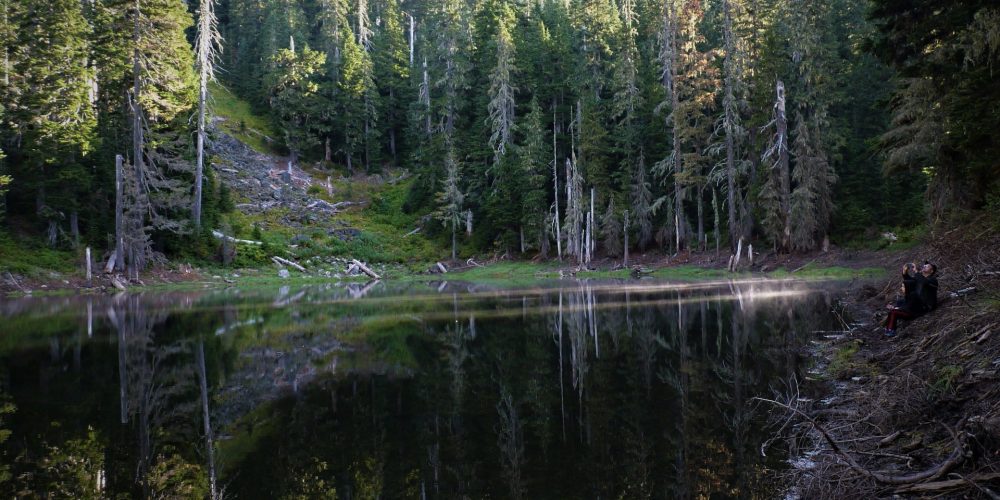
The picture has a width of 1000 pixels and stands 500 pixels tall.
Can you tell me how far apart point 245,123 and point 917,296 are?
6462cm

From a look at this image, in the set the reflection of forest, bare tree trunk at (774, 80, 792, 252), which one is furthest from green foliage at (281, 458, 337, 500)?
bare tree trunk at (774, 80, 792, 252)

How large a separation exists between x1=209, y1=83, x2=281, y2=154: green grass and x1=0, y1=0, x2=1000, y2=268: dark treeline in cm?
321


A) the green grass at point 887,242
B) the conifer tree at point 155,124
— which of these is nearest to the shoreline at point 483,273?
the green grass at point 887,242

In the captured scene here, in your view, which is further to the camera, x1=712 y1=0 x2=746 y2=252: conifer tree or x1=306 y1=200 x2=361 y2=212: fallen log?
x1=306 y1=200 x2=361 y2=212: fallen log

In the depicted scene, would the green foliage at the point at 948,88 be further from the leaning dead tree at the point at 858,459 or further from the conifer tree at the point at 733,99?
the conifer tree at the point at 733,99

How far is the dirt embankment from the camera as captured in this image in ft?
15.0

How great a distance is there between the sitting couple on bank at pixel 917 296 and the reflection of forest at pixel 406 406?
82.0 inches

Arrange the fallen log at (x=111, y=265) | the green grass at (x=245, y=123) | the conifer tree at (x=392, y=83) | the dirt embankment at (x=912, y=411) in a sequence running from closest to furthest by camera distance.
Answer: the dirt embankment at (x=912, y=411) < the fallen log at (x=111, y=265) < the green grass at (x=245, y=123) < the conifer tree at (x=392, y=83)

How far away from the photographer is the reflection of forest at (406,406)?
635 cm

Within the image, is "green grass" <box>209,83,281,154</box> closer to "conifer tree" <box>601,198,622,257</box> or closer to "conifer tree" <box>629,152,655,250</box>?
"conifer tree" <box>601,198,622,257</box>

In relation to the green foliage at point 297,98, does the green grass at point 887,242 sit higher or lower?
lower

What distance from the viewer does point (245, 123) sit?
213 ft

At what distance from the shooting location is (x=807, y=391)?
884 cm

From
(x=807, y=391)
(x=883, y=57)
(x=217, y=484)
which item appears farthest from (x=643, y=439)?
(x=883, y=57)
